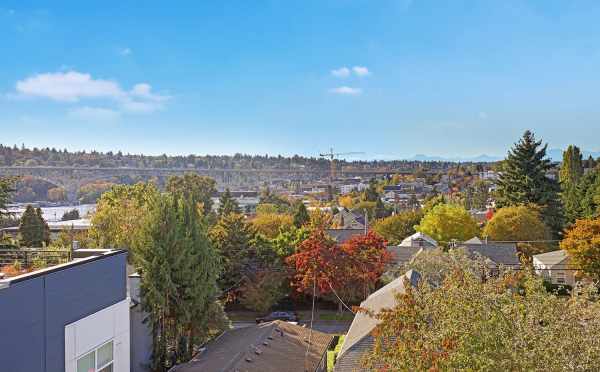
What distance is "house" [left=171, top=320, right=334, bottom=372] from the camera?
65.9 ft

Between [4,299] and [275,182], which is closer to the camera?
[4,299]

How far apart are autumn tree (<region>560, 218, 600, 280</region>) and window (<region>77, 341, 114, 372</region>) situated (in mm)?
31056

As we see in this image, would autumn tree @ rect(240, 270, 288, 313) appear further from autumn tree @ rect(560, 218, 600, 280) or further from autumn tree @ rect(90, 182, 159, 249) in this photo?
autumn tree @ rect(560, 218, 600, 280)

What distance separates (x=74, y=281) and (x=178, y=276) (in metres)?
13.9

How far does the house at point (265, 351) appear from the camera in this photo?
2008 centimetres

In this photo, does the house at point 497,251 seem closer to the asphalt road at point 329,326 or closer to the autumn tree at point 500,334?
the asphalt road at point 329,326

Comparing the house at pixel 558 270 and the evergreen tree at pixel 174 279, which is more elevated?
the evergreen tree at pixel 174 279

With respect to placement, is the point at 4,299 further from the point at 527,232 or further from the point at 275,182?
the point at 275,182

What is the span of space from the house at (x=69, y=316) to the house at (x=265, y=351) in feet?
23.6

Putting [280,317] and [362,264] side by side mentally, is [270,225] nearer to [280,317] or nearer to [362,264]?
[280,317]

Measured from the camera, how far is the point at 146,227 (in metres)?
24.6

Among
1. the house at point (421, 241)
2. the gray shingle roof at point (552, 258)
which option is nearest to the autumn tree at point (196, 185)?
the house at point (421, 241)

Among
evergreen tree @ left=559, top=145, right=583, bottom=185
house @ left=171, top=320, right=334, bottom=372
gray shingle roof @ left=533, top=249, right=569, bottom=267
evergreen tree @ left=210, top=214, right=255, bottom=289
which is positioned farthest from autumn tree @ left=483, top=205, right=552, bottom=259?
evergreen tree @ left=559, top=145, right=583, bottom=185

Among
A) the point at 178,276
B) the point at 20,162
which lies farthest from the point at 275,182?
the point at 178,276
